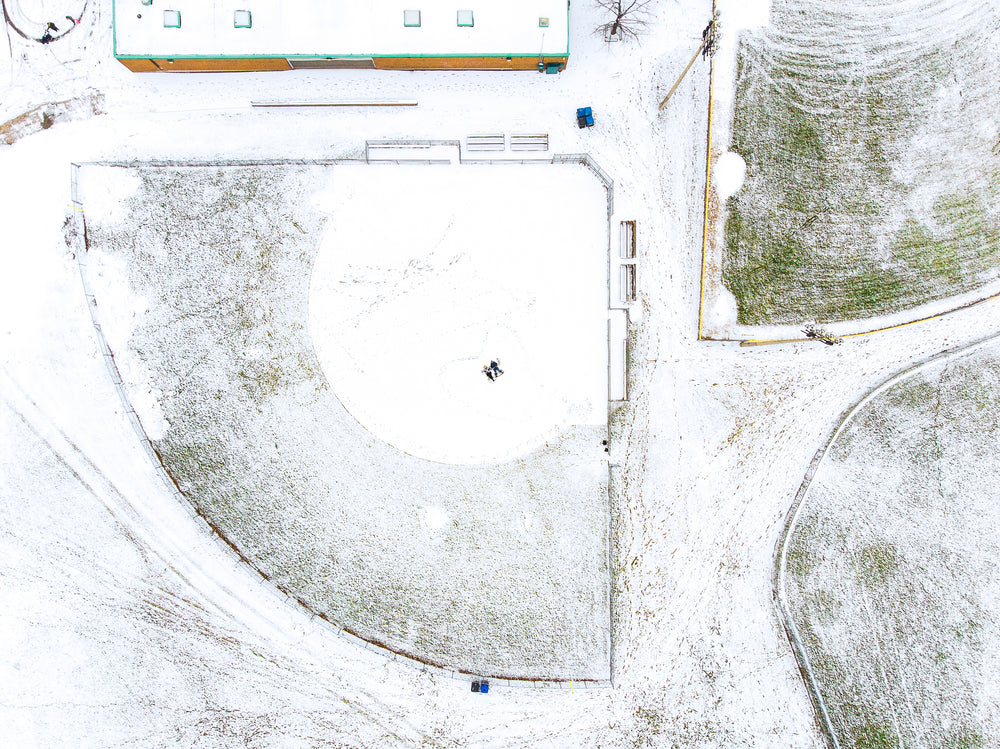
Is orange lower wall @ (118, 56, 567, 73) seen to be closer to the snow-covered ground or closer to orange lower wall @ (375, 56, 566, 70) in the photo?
orange lower wall @ (375, 56, 566, 70)

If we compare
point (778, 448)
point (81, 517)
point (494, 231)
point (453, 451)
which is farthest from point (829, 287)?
point (81, 517)

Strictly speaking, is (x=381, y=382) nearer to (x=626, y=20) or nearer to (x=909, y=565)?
(x=626, y=20)

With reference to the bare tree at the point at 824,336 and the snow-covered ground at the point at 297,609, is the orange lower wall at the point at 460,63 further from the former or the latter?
the bare tree at the point at 824,336

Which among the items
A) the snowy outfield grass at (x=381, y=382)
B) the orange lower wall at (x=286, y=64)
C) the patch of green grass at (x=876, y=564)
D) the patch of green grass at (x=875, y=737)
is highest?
the orange lower wall at (x=286, y=64)

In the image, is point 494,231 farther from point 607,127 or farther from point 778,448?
point 778,448

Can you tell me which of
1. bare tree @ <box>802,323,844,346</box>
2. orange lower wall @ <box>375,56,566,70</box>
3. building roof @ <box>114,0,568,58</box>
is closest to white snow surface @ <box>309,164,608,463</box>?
orange lower wall @ <box>375,56,566,70</box>

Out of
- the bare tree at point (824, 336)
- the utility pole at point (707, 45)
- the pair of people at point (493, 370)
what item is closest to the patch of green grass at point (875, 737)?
the bare tree at point (824, 336)

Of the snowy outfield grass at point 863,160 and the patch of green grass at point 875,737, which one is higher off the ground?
Result: the snowy outfield grass at point 863,160
